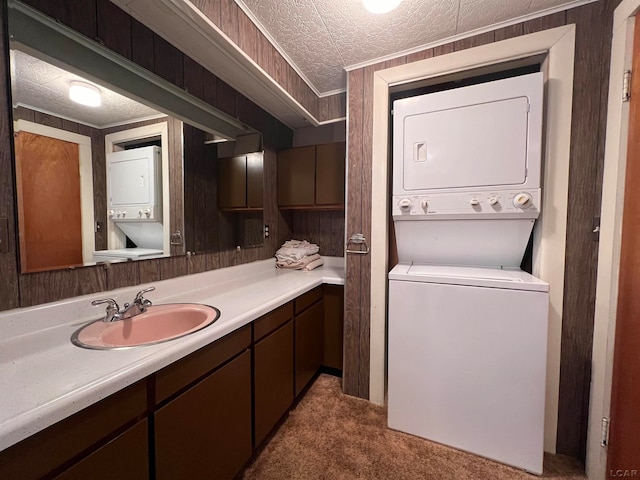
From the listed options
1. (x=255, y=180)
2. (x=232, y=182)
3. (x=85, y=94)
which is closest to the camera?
(x=85, y=94)

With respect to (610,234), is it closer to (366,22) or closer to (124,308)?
(366,22)

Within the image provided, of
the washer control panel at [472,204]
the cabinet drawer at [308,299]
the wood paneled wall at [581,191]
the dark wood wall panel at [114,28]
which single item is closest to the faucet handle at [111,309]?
the cabinet drawer at [308,299]

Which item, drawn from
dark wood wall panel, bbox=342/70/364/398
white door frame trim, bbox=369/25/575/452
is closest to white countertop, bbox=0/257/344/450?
dark wood wall panel, bbox=342/70/364/398

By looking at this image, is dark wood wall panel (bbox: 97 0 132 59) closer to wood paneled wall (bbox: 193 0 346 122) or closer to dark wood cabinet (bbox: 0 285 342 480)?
wood paneled wall (bbox: 193 0 346 122)

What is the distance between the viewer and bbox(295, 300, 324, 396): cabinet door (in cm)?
170

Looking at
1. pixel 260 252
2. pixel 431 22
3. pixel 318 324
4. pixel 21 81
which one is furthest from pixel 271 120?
pixel 318 324

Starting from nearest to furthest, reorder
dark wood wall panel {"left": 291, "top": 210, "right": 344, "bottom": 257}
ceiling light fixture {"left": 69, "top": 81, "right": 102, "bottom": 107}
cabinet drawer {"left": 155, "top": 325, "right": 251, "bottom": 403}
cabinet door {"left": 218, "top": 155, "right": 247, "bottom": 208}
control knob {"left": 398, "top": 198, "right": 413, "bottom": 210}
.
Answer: cabinet drawer {"left": 155, "top": 325, "right": 251, "bottom": 403} → ceiling light fixture {"left": 69, "top": 81, "right": 102, "bottom": 107} → control knob {"left": 398, "top": 198, "right": 413, "bottom": 210} → cabinet door {"left": 218, "top": 155, "right": 247, "bottom": 208} → dark wood wall panel {"left": 291, "top": 210, "right": 344, "bottom": 257}

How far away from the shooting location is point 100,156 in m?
1.19

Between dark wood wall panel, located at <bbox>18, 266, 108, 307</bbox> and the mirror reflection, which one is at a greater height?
the mirror reflection

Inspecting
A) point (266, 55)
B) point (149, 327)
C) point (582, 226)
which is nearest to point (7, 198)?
point (149, 327)

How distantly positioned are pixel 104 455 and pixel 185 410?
0.82 ft

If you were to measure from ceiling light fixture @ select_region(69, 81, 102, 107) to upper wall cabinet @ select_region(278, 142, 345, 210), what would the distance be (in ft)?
4.61

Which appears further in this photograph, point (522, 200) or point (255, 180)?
point (255, 180)

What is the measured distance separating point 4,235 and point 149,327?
593mm
